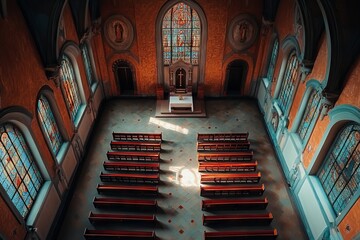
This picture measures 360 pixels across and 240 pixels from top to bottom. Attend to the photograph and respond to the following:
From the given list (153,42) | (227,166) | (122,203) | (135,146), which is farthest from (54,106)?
(227,166)

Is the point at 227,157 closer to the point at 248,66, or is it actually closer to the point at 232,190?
the point at 232,190

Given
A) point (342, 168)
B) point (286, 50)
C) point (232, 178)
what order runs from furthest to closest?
point (286, 50), point (232, 178), point (342, 168)

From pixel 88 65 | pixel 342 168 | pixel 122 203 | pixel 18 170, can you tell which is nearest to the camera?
pixel 18 170

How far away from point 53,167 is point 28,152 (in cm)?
168

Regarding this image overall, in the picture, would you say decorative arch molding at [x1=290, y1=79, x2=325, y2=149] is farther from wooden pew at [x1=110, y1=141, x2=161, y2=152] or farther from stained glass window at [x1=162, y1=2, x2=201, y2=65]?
stained glass window at [x1=162, y1=2, x2=201, y2=65]

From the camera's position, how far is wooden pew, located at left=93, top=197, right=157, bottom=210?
45.0ft

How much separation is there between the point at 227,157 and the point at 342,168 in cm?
586

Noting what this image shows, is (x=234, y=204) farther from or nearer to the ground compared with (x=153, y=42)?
nearer to the ground

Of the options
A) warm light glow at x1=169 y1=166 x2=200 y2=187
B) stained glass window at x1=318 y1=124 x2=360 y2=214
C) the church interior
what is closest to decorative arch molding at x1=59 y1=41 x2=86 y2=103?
the church interior

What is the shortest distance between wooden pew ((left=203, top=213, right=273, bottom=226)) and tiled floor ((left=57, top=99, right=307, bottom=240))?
58 cm

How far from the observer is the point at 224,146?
54.1 feet

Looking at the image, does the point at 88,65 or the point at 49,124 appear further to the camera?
the point at 88,65

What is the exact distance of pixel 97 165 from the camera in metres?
16.2

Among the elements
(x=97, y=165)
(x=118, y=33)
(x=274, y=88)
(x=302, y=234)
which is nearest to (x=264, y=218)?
(x=302, y=234)
